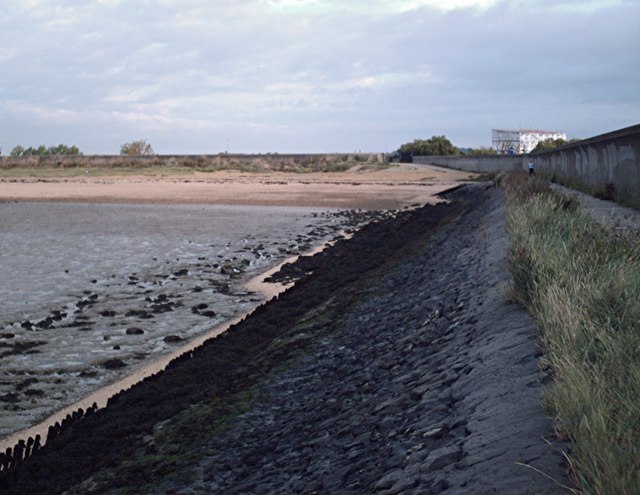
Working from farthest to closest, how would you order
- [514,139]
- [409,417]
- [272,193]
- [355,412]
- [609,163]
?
[514,139]
[272,193]
[609,163]
[355,412]
[409,417]

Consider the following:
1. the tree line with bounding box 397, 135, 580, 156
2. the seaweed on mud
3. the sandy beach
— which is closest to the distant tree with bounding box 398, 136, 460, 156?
the tree line with bounding box 397, 135, 580, 156

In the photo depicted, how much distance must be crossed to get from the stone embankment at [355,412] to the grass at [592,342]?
21 centimetres

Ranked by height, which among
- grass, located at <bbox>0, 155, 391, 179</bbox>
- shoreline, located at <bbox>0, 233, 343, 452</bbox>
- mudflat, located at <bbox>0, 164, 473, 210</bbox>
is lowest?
shoreline, located at <bbox>0, 233, 343, 452</bbox>

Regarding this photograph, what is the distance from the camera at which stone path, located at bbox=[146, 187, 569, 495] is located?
411 centimetres

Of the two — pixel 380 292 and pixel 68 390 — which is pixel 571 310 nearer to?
pixel 68 390

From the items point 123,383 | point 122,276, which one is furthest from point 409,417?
point 122,276

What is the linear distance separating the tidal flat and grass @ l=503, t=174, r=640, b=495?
531 centimetres

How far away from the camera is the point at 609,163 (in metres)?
21.2

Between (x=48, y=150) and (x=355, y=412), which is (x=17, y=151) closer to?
(x=48, y=150)

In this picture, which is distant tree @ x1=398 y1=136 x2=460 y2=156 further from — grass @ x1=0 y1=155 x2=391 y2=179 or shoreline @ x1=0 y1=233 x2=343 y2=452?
shoreline @ x1=0 y1=233 x2=343 y2=452

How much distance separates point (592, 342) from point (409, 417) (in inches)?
51.3

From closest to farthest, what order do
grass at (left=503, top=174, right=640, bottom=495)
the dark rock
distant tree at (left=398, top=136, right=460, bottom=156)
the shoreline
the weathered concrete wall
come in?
grass at (left=503, top=174, right=640, bottom=495) → the shoreline → the dark rock → the weathered concrete wall → distant tree at (left=398, top=136, right=460, bottom=156)

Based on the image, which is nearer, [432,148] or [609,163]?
[609,163]

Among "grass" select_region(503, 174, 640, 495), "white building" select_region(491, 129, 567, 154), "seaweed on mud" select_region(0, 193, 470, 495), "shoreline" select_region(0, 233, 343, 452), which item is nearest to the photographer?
"grass" select_region(503, 174, 640, 495)
